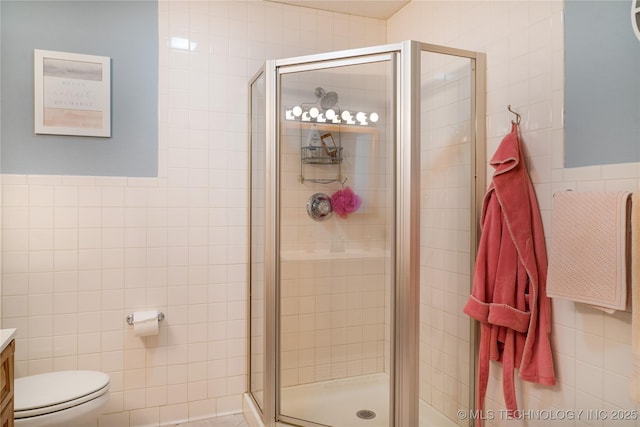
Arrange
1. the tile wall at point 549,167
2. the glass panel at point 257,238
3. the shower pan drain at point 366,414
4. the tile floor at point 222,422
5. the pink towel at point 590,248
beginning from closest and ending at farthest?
the pink towel at point 590,248
the tile wall at point 549,167
the shower pan drain at point 366,414
the glass panel at point 257,238
the tile floor at point 222,422

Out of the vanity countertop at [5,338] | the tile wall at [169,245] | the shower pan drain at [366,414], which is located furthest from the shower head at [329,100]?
the vanity countertop at [5,338]

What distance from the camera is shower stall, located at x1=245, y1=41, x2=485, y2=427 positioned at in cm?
179

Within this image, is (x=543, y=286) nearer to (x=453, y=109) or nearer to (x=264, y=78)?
(x=453, y=109)

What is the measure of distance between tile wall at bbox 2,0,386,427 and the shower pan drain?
88 centimetres

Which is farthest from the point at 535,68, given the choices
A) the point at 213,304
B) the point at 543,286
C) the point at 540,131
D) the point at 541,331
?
the point at 213,304

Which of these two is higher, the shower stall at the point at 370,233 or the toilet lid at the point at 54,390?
the shower stall at the point at 370,233

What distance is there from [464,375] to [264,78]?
1.77 metres

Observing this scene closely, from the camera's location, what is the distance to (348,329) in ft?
6.67


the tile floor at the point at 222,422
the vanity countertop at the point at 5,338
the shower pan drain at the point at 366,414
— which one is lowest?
the tile floor at the point at 222,422

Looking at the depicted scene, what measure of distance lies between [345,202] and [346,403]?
97cm

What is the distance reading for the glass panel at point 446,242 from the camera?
186 cm

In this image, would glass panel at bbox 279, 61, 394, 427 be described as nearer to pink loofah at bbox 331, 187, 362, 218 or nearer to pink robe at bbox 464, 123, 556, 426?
pink loofah at bbox 331, 187, 362, 218

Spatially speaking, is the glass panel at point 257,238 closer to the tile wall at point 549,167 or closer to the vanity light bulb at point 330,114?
the vanity light bulb at point 330,114

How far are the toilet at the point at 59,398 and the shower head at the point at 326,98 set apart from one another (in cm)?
167
